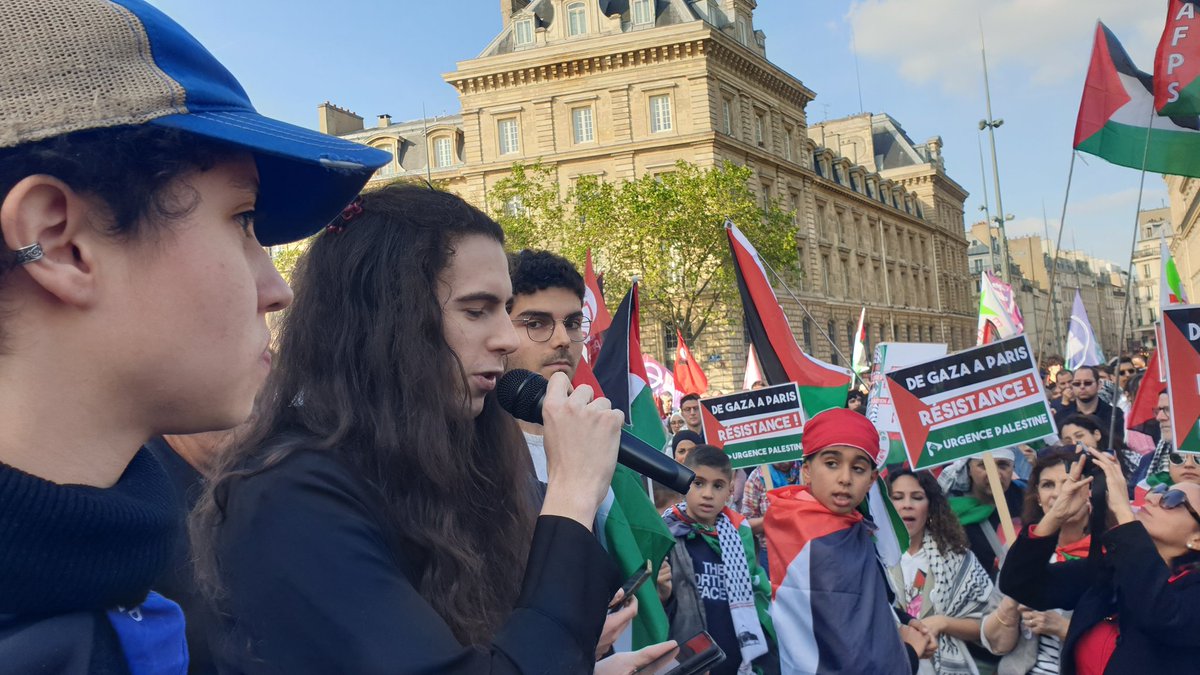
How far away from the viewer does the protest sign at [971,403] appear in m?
5.73

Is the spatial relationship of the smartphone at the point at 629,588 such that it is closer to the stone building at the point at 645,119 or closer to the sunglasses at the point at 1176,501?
the sunglasses at the point at 1176,501

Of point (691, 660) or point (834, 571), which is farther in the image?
point (834, 571)

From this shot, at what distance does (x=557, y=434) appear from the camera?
1.64m

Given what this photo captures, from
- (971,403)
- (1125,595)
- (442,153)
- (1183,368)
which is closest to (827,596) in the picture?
(1125,595)

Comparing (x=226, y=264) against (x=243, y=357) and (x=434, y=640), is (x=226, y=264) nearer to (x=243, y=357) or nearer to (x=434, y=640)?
(x=243, y=357)

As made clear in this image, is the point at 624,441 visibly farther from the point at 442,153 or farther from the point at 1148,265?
the point at 1148,265

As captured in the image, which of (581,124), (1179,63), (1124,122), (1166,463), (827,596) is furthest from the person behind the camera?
(581,124)

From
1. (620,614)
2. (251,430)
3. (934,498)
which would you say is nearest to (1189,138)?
(934,498)

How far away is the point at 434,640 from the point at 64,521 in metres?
0.64

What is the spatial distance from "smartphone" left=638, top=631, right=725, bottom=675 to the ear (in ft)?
4.75

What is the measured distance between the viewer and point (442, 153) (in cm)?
4747

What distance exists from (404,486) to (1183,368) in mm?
4899

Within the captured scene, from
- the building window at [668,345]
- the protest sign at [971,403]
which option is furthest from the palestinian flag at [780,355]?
the building window at [668,345]

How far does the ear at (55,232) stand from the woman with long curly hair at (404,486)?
63 cm
